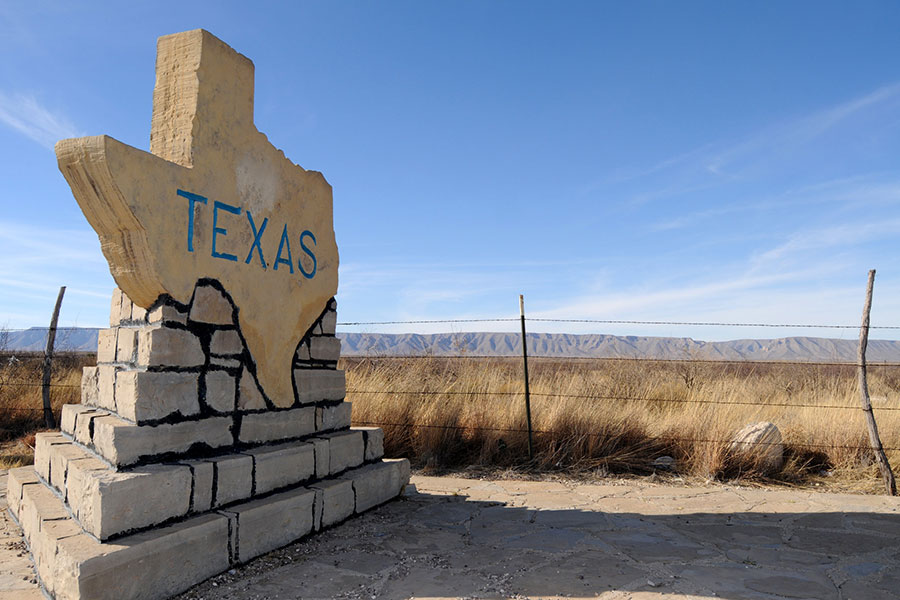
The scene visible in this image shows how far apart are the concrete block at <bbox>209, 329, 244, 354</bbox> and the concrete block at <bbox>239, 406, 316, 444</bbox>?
1.31 feet

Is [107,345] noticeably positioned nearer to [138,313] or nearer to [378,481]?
[138,313]

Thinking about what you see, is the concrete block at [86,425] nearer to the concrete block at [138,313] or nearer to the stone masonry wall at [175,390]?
the stone masonry wall at [175,390]

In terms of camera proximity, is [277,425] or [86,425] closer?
[86,425]

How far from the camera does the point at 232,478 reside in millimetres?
3150

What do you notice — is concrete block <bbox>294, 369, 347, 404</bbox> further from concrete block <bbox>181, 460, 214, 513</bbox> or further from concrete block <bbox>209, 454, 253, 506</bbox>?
concrete block <bbox>181, 460, 214, 513</bbox>

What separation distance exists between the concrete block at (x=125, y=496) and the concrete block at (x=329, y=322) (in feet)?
5.19

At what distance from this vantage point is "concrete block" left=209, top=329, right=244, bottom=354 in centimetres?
326

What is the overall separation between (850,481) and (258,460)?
519 cm

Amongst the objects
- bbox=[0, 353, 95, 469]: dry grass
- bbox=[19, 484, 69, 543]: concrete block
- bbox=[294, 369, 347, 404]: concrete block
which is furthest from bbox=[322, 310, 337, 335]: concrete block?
bbox=[0, 353, 95, 469]: dry grass

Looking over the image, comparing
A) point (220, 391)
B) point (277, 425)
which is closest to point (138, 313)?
point (220, 391)

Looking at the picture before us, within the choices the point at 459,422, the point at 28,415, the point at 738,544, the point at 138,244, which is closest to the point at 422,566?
the point at 738,544

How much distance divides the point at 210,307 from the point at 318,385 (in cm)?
111

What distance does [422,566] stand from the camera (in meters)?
3.12

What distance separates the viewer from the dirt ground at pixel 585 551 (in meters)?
2.80
